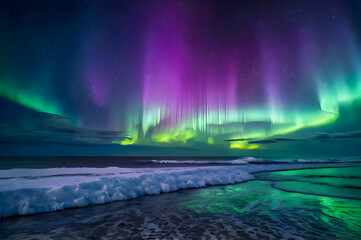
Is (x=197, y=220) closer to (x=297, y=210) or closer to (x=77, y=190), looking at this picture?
(x=297, y=210)

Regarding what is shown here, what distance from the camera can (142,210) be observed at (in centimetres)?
867

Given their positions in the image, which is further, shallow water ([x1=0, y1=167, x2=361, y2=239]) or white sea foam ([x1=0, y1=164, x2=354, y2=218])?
white sea foam ([x1=0, y1=164, x2=354, y2=218])

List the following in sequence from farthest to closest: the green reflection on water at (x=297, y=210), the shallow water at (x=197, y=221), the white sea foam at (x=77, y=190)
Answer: the white sea foam at (x=77, y=190), the green reflection on water at (x=297, y=210), the shallow water at (x=197, y=221)

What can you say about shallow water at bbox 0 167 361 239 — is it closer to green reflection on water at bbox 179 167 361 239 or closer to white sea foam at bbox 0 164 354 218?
green reflection on water at bbox 179 167 361 239

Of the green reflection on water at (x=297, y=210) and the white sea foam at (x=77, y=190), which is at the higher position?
the white sea foam at (x=77, y=190)

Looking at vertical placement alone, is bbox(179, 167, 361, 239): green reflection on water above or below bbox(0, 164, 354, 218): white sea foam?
below

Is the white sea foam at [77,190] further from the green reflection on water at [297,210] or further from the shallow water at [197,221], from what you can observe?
the green reflection on water at [297,210]

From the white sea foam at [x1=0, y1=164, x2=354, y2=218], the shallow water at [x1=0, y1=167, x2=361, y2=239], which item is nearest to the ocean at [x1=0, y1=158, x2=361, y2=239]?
the shallow water at [x1=0, y1=167, x2=361, y2=239]

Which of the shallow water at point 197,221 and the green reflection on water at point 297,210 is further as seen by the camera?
the green reflection on water at point 297,210

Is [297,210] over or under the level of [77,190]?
under

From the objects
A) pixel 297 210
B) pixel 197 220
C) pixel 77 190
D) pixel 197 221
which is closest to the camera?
pixel 197 221

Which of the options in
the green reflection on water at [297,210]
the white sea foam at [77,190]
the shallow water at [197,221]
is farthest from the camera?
the white sea foam at [77,190]

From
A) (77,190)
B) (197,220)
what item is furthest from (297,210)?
(77,190)

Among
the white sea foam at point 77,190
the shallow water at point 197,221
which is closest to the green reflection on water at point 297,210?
the shallow water at point 197,221
